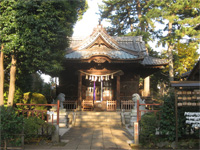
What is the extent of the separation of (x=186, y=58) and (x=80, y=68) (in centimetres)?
1384

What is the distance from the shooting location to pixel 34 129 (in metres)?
7.49

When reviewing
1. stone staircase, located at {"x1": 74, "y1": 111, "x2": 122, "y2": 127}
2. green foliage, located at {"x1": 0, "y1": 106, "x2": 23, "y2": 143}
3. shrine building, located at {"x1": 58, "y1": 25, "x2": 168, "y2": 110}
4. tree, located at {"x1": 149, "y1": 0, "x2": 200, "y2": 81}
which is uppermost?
tree, located at {"x1": 149, "y1": 0, "x2": 200, "y2": 81}

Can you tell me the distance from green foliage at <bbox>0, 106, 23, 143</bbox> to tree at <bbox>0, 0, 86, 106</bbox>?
333cm

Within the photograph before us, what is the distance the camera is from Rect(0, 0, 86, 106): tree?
30.0 ft

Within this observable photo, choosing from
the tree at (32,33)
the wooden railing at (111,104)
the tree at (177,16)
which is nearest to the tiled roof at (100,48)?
the wooden railing at (111,104)

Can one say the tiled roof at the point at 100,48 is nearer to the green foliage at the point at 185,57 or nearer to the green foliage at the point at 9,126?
the green foliage at the point at 185,57

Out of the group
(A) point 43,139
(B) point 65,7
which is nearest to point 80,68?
(B) point 65,7

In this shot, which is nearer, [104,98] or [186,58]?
[104,98]

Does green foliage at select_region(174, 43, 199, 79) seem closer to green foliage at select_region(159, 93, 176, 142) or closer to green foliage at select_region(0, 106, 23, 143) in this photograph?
green foliage at select_region(159, 93, 176, 142)

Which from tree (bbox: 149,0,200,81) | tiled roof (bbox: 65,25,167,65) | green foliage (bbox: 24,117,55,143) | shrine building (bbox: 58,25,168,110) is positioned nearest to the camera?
green foliage (bbox: 24,117,55,143)

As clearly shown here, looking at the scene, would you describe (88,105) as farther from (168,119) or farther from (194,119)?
(194,119)

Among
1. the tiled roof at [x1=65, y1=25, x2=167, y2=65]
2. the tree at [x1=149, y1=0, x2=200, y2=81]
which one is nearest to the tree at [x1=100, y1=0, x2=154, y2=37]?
the tree at [x1=149, y1=0, x2=200, y2=81]

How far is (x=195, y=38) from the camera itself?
2108 cm

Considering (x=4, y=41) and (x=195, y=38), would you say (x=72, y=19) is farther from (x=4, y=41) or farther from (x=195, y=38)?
(x=195, y=38)
